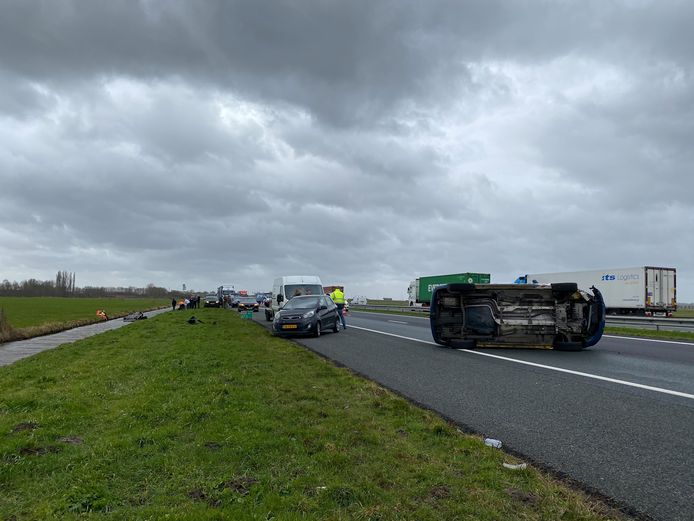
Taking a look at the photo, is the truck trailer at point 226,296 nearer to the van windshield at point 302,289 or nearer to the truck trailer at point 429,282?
the truck trailer at point 429,282

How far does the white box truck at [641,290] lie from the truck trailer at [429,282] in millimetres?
12081

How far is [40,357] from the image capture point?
14.5 metres

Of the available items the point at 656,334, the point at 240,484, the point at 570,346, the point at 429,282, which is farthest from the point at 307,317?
the point at 429,282

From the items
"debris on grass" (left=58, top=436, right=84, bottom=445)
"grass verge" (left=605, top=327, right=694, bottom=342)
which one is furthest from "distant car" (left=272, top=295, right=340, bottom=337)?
"debris on grass" (left=58, top=436, right=84, bottom=445)

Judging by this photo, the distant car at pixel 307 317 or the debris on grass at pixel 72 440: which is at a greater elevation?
the distant car at pixel 307 317

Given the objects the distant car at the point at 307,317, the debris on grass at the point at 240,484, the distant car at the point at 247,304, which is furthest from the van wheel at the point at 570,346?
the distant car at the point at 247,304

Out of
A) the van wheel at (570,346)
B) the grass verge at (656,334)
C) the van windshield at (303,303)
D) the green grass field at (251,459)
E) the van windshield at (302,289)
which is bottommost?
the green grass field at (251,459)

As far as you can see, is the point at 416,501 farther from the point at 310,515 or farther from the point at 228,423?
the point at 228,423

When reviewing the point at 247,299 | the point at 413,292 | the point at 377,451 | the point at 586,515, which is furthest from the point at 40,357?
the point at 413,292

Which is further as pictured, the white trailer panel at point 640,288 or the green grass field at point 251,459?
the white trailer panel at point 640,288

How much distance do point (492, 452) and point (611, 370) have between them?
20.7 feet

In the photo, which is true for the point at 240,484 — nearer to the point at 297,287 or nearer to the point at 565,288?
the point at 565,288

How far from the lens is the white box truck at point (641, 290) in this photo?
113 feet

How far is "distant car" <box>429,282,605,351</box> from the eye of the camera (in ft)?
42.6
